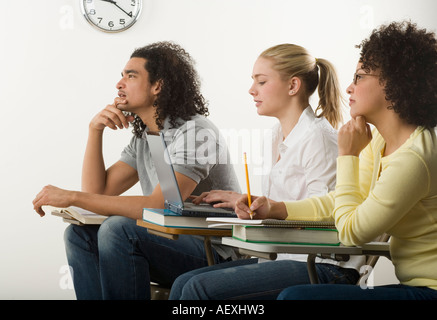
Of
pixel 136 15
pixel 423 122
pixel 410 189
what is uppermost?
pixel 136 15

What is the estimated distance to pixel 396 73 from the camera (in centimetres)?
125

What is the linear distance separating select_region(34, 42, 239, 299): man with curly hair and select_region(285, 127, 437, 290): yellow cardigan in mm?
691

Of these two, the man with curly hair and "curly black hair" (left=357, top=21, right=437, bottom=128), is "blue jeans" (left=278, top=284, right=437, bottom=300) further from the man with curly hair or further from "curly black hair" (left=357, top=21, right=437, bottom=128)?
the man with curly hair

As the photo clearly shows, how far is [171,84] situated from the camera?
243 centimetres

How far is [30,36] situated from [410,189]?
340 centimetres

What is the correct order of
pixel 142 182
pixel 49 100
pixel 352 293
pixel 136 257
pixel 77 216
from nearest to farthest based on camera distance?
pixel 352 293 < pixel 136 257 < pixel 77 216 < pixel 142 182 < pixel 49 100

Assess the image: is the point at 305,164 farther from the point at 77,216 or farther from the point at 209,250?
the point at 77,216

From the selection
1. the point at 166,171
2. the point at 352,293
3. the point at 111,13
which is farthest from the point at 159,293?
the point at 111,13

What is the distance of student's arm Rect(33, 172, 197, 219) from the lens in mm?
1907

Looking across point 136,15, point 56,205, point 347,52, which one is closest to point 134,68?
point 56,205

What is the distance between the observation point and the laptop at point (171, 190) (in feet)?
4.82

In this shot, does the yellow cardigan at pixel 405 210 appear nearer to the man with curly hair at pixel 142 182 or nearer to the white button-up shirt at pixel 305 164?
the white button-up shirt at pixel 305 164

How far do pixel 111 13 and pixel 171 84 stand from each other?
181 cm

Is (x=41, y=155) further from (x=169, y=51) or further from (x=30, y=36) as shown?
(x=169, y=51)
